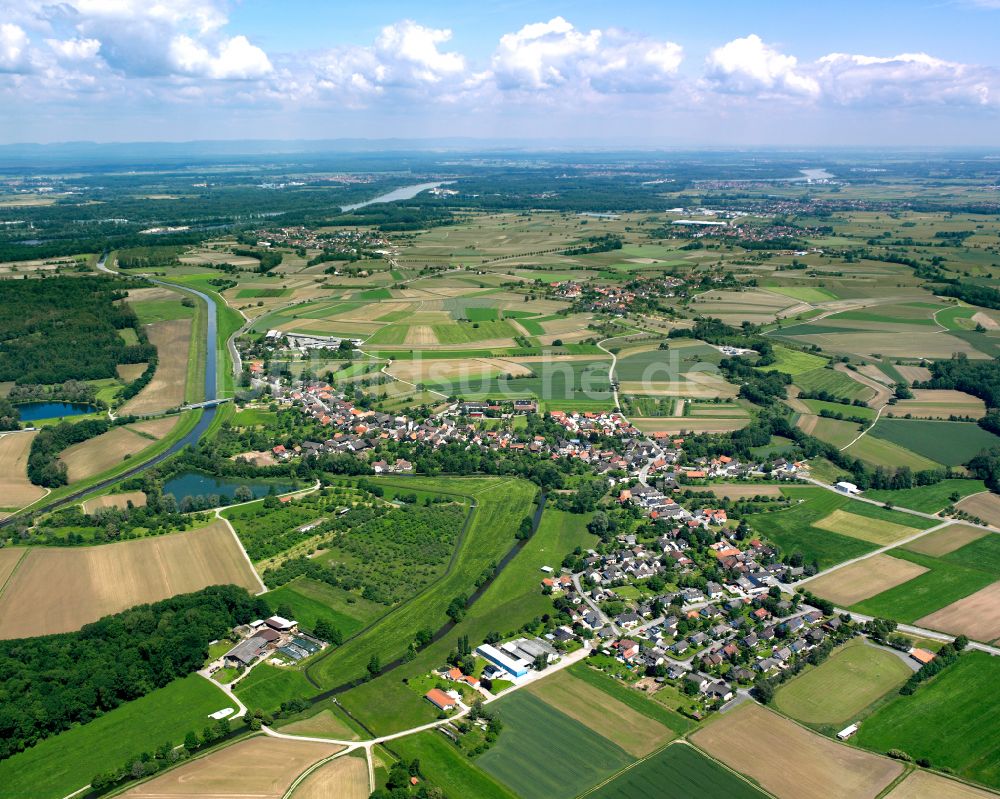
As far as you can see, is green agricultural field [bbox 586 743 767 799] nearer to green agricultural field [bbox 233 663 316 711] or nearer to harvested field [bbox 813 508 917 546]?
green agricultural field [bbox 233 663 316 711]

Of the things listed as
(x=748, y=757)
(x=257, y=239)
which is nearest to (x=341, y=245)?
(x=257, y=239)

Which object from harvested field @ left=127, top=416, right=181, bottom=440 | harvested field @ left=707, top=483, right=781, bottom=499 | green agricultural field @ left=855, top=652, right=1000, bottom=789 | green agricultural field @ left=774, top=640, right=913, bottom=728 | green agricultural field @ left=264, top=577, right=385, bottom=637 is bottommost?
green agricultural field @ left=855, top=652, right=1000, bottom=789

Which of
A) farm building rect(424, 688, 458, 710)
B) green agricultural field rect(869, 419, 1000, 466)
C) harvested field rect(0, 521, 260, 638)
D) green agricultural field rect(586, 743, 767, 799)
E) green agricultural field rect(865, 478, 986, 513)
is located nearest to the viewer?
green agricultural field rect(586, 743, 767, 799)

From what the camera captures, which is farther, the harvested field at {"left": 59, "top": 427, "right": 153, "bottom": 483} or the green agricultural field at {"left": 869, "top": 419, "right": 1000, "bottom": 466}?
the green agricultural field at {"left": 869, "top": 419, "right": 1000, "bottom": 466}

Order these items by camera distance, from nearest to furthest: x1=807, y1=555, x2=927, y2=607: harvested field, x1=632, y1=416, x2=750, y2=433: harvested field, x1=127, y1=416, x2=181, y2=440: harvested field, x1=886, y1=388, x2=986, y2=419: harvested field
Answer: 1. x1=807, y1=555, x2=927, y2=607: harvested field
2. x1=127, y1=416, x2=181, y2=440: harvested field
3. x1=632, y1=416, x2=750, y2=433: harvested field
4. x1=886, y1=388, x2=986, y2=419: harvested field

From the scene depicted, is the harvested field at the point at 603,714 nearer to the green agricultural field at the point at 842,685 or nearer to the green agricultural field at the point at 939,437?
the green agricultural field at the point at 842,685

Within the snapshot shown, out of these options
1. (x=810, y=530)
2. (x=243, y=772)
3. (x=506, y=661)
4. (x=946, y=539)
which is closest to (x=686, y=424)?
(x=810, y=530)

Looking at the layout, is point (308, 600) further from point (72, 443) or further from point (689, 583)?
point (72, 443)

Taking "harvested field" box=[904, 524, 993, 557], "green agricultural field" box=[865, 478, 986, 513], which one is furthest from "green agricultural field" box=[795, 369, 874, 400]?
"harvested field" box=[904, 524, 993, 557]
